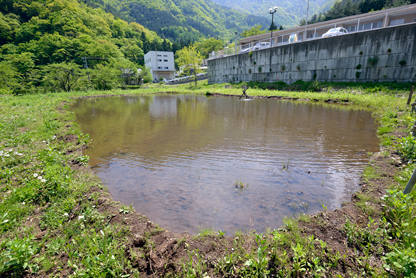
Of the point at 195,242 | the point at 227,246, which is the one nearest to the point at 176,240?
the point at 195,242

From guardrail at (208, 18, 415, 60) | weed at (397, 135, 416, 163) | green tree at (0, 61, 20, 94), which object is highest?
guardrail at (208, 18, 415, 60)

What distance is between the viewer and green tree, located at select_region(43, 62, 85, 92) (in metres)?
37.6

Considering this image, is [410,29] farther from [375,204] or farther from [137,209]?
[137,209]

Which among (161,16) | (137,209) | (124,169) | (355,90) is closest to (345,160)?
(137,209)

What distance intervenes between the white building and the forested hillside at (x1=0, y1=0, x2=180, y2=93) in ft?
64.7

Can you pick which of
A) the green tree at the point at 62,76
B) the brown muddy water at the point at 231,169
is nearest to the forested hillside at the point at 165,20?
the green tree at the point at 62,76

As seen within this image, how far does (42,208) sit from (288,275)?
171 inches

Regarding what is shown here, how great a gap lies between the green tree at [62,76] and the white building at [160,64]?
139 ft

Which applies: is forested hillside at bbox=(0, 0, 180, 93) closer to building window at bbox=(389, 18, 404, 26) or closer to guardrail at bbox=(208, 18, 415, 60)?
guardrail at bbox=(208, 18, 415, 60)

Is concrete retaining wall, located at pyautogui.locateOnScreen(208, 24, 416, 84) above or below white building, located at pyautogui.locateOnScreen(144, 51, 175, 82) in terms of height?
below

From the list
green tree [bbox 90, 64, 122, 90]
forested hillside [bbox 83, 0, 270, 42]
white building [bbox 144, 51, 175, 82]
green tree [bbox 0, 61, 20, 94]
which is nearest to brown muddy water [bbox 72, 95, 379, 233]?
green tree [bbox 0, 61, 20, 94]

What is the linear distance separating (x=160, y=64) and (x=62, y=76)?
161ft

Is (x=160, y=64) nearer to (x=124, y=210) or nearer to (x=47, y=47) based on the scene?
(x=47, y=47)

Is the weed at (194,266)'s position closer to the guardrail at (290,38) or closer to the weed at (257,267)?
the weed at (257,267)
